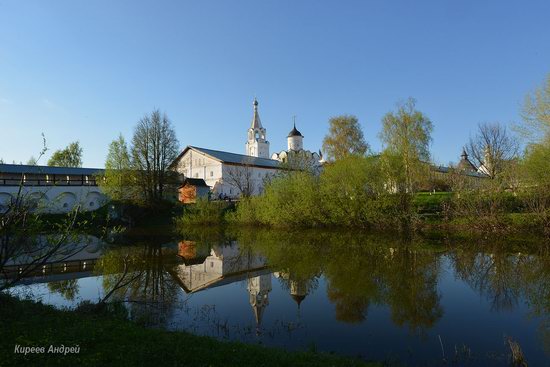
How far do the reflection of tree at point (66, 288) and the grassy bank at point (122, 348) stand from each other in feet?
14.1

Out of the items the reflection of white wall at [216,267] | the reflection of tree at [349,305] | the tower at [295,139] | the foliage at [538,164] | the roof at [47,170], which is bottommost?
the reflection of tree at [349,305]

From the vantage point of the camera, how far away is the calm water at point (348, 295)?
7.07 m

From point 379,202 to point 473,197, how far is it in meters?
5.44

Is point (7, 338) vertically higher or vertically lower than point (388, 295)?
higher

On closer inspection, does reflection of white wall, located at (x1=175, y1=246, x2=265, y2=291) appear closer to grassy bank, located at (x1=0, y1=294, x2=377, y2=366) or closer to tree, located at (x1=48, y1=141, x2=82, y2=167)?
grassy bank, located at (x1=0, y1=294, x2=377, y2=366)

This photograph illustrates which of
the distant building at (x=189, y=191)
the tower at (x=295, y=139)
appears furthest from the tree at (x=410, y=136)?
the tower at (x=295, y=139)

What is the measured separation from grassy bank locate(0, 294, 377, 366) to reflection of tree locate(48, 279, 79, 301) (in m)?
4.31

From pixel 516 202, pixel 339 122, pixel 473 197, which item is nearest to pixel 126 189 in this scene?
pixel 339 122

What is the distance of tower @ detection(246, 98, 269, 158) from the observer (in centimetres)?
7112

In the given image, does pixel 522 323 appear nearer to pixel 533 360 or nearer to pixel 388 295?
pixel 533 360

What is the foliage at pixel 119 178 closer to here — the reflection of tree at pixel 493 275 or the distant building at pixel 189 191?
the distant building at pixel 189 191

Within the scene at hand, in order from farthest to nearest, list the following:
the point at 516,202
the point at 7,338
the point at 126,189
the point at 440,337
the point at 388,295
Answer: the point at 126,189, the point at 516,202, the point at 388,295, the point at 440,337, the point at 7,338

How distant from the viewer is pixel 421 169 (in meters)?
28.4

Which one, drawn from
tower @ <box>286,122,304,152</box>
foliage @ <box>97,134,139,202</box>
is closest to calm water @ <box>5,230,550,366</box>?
foliage @ <box>97,134,139,202</box>
